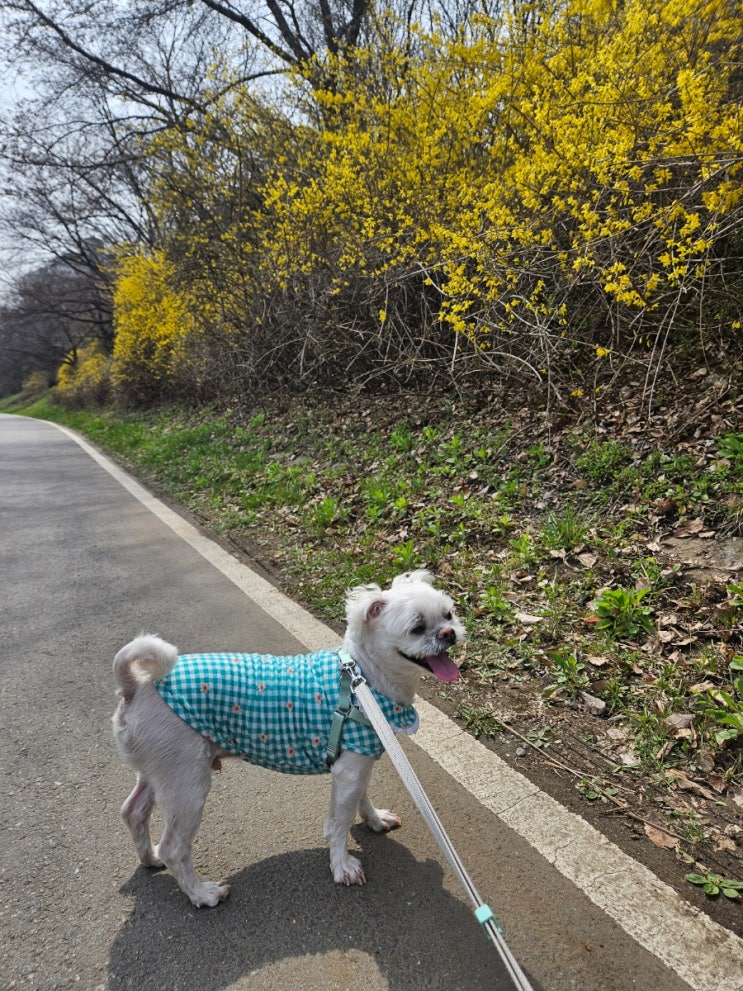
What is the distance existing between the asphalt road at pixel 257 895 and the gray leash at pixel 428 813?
0.89 feet

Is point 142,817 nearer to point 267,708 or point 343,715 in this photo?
point 267,708

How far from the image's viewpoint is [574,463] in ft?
17.7

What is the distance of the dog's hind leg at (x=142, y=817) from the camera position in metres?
2.37

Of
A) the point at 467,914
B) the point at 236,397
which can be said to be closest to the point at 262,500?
the point at 467,914

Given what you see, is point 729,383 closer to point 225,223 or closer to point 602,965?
point 602,965

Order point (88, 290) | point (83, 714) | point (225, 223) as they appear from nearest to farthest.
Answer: point (83, 714), point (225, 223), point (88, 290)

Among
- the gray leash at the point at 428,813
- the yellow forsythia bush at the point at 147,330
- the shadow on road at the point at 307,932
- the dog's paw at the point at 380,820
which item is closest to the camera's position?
the gray leash at the point at 428,813

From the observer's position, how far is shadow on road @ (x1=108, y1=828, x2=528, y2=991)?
196 centimetres

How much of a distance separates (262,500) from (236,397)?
6.61 m

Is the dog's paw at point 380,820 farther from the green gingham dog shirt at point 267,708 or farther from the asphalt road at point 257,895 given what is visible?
the green gingham dog shirt at point 267,708

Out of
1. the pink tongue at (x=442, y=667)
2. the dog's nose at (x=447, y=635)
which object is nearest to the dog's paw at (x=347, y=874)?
the pink tongue at (x=442, y=667)

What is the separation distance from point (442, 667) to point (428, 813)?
0.54 metres

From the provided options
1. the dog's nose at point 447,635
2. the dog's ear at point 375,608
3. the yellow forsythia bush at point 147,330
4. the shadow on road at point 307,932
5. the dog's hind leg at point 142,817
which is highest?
the yellow forsythia bush at point 147,330

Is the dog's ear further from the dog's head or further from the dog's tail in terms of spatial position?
the dog's tail
